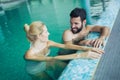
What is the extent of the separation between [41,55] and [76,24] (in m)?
0.85

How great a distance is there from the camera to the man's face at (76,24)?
3738mm

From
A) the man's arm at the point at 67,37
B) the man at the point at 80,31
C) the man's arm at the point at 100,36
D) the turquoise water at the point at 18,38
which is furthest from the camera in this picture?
the turquoise water at the point at 18,38

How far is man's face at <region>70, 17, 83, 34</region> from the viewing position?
374cm

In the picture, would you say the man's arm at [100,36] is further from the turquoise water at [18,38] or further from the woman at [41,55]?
the turquoise water at [18,38]

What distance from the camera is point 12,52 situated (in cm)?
661

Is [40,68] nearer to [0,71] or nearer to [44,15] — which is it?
[0,71]

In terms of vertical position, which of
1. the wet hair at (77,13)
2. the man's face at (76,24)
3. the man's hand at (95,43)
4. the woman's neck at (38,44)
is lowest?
the man's hand at (95,43)

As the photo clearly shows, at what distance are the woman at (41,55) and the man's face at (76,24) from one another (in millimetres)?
436

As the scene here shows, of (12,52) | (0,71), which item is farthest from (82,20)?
(12,52)

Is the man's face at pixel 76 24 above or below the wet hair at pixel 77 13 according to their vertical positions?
below

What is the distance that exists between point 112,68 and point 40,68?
133cm

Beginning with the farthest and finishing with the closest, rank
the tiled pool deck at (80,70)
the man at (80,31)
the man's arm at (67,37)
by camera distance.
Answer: the man's arm at (67,37), the man at (80,31), the tiled pool deck at (80,70)

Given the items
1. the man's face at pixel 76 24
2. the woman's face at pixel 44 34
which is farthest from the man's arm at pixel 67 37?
the woman's face at pixel 44 34

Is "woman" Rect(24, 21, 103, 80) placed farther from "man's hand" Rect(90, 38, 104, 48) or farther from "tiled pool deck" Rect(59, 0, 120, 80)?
"man's hand" Rect(90, 38, 104, 48)
